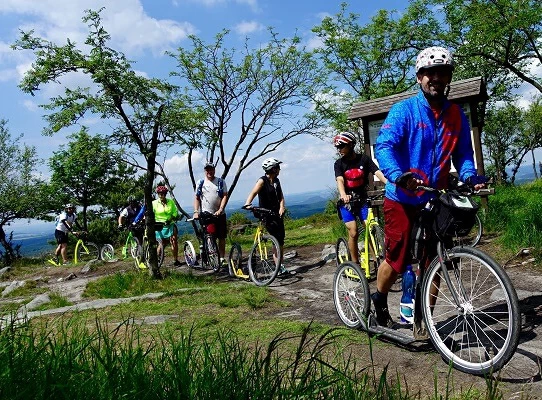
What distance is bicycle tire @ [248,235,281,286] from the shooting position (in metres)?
8.63

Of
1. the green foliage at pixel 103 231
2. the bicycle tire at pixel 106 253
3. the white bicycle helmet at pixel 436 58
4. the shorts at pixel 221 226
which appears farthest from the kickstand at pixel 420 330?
the green foliage at pixel 103 231

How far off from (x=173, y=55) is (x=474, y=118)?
16231 millimetres

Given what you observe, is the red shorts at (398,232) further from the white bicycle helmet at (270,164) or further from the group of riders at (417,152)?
the white bicycle helmet at (270,164)

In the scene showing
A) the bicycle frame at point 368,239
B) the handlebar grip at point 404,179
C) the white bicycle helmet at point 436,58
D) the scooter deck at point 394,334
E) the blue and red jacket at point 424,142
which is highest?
the white bicycle helmet at point 436,58

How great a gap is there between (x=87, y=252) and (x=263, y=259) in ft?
43.5

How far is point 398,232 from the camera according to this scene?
3.94 meters

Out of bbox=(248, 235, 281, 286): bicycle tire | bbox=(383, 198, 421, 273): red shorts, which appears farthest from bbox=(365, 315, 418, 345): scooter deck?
bbox=(248, 235, 281, 286): bicycle tire

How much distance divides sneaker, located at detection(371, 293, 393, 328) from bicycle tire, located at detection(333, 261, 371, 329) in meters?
0.12

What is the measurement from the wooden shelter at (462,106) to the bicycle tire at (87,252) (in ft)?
40.2

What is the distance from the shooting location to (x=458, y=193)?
359 cm

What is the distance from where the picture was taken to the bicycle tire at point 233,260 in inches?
378

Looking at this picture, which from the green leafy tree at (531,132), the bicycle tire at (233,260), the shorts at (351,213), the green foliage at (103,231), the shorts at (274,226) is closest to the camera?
the shorts at (351,213)

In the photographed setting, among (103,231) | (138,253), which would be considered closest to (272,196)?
(138,253)

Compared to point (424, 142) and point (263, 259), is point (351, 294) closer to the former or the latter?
point (424, 142)
